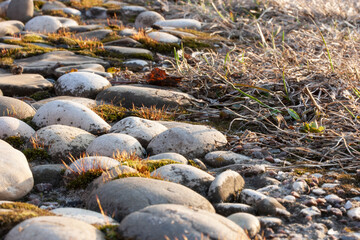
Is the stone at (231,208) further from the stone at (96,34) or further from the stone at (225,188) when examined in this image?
the stone at (96,34)

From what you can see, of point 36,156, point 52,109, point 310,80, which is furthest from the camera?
point 310,80

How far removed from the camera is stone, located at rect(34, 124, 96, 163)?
10.4 ft

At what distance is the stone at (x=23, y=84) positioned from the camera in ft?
15.3

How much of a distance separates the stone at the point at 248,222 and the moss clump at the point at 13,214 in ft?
3.27

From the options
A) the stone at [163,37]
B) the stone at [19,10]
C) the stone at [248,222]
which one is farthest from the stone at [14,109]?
the stone at [19,10]

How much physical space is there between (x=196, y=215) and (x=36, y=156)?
1709 millimetres

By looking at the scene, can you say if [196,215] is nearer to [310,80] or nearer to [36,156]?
[36,156]

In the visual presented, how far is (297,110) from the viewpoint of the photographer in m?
3.93

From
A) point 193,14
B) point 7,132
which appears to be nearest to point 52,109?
point 7,132

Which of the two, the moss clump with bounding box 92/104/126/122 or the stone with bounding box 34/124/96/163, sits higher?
the stone with bounding box 34/124/96/163

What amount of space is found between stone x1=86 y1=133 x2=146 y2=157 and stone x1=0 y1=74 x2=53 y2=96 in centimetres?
200

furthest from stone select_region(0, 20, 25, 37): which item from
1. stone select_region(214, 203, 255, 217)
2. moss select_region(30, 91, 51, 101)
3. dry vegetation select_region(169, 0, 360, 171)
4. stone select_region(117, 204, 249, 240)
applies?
stone select_region(117, 204, 249, 240)

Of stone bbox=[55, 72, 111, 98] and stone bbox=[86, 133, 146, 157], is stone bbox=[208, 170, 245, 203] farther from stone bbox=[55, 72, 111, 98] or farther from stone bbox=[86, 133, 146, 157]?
stone bbox=[55, 72, 111, 98]

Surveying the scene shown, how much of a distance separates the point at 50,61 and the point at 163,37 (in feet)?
7.51
